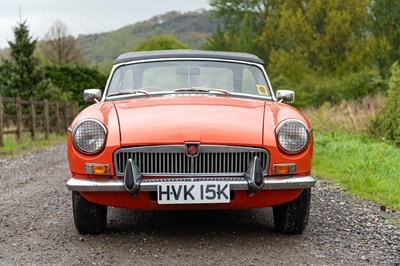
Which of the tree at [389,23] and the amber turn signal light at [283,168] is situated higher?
the tree at [389,23]

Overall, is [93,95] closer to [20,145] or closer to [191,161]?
[191,161]

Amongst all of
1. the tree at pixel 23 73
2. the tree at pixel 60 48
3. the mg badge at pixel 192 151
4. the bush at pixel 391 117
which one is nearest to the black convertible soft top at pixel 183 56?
the mg badge at pixel 192 151

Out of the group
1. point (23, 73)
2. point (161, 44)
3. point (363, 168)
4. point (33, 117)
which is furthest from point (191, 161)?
point (161, 44)

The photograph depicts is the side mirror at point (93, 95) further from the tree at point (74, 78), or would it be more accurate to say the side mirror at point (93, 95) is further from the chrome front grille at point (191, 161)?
the tree at point (74, 78)

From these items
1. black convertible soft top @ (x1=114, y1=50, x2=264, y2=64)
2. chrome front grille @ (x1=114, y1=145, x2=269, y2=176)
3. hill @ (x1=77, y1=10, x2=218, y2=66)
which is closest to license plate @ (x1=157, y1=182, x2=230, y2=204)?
chrome front grille @ (x1=114, y1=145, x2=269, y2=176)

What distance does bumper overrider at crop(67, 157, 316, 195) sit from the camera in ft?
12.7

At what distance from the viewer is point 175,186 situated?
3893mm

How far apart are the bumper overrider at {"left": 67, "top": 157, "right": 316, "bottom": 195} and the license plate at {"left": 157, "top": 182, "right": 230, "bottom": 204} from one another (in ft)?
0.14

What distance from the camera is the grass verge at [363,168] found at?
6398 mm

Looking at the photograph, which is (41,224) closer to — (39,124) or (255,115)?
(255,115)

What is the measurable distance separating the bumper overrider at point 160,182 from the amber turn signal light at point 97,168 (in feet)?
0.16

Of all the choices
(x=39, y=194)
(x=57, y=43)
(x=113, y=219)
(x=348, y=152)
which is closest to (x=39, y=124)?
(x=348, y=152)

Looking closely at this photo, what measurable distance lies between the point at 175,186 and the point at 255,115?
0.88 m

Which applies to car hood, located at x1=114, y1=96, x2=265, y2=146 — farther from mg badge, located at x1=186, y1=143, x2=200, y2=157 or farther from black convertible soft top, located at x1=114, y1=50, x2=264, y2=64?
black convertible soft top, located at x1=114, y1=50, x2=264, y2=64
